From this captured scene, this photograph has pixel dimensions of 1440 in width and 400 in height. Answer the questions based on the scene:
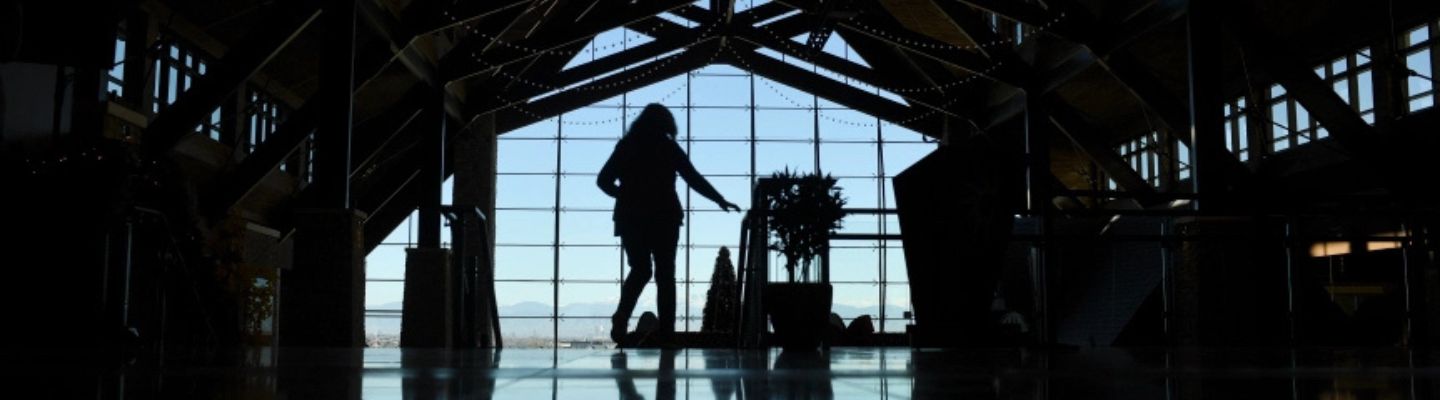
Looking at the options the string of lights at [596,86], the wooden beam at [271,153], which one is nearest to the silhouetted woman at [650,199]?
the wooden beam at [271,153]

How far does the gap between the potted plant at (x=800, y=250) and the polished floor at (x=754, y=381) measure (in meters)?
1.72

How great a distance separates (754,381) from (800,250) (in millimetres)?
3232

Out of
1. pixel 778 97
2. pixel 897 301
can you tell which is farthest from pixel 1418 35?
pixel 778 97

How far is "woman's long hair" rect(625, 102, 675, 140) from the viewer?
5.92 metres

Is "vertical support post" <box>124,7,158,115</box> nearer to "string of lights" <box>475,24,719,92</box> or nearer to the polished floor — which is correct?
"string of lights" <box>475,24,719,92</box>

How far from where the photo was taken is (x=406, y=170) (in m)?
20.3

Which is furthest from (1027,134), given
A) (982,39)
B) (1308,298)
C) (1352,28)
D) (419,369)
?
(419,369)

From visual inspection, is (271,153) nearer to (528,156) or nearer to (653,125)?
(653,125)

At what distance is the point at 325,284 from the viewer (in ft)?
27.8

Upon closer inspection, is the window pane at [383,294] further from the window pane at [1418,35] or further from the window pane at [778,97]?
the window pane at [1418,35]

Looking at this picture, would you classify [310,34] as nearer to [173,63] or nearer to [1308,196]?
[173,63]

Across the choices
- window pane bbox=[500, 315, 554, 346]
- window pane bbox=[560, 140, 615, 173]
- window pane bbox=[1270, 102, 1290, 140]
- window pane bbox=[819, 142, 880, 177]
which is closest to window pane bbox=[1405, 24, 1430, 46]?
window pane bbox=[1270, 102, 1290, 140]

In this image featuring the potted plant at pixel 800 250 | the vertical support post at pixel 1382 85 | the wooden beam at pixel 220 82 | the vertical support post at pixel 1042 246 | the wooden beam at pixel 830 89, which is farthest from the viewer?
the wooden beam at pixel 830 89

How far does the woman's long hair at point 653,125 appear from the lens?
592 centimetres
